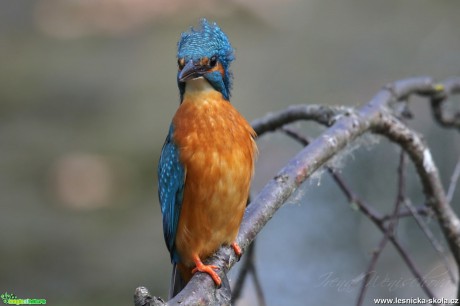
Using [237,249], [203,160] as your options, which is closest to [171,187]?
[203,160]

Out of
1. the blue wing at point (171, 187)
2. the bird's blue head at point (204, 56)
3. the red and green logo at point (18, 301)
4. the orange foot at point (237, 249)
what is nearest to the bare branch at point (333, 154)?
the orange foot at point (237, 249)

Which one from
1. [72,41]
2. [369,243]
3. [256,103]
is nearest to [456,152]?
Answer: [369,243]

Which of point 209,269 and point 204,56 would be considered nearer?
point 209,269

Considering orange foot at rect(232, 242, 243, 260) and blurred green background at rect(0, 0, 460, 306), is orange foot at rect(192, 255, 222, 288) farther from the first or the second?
blurred green background at rect(0, 0, 460, 306)

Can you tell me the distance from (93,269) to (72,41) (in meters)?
2.14

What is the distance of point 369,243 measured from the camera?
3.95 metres

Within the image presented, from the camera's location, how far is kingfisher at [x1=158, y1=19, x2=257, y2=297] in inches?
77.5

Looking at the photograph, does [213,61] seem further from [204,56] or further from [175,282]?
[175,282]

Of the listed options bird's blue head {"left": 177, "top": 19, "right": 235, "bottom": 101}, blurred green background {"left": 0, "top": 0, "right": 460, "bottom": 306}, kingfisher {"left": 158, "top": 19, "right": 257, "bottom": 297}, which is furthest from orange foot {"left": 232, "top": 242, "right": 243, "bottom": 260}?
blurred green background {"left": 0, "top": 0, "right": 460, "bottom": 306}

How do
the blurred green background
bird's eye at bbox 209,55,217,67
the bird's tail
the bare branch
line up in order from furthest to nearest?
the blurred green background
the bird's tail
bird's eye at bbox 209,55,217,67
the bare branch

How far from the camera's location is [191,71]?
76.2 inches

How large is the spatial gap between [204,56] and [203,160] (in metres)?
0.25

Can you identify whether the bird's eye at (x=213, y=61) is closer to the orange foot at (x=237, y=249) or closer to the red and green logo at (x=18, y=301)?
the orange foot at (x=237, y=249)

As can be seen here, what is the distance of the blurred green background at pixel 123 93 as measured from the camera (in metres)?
5.35
